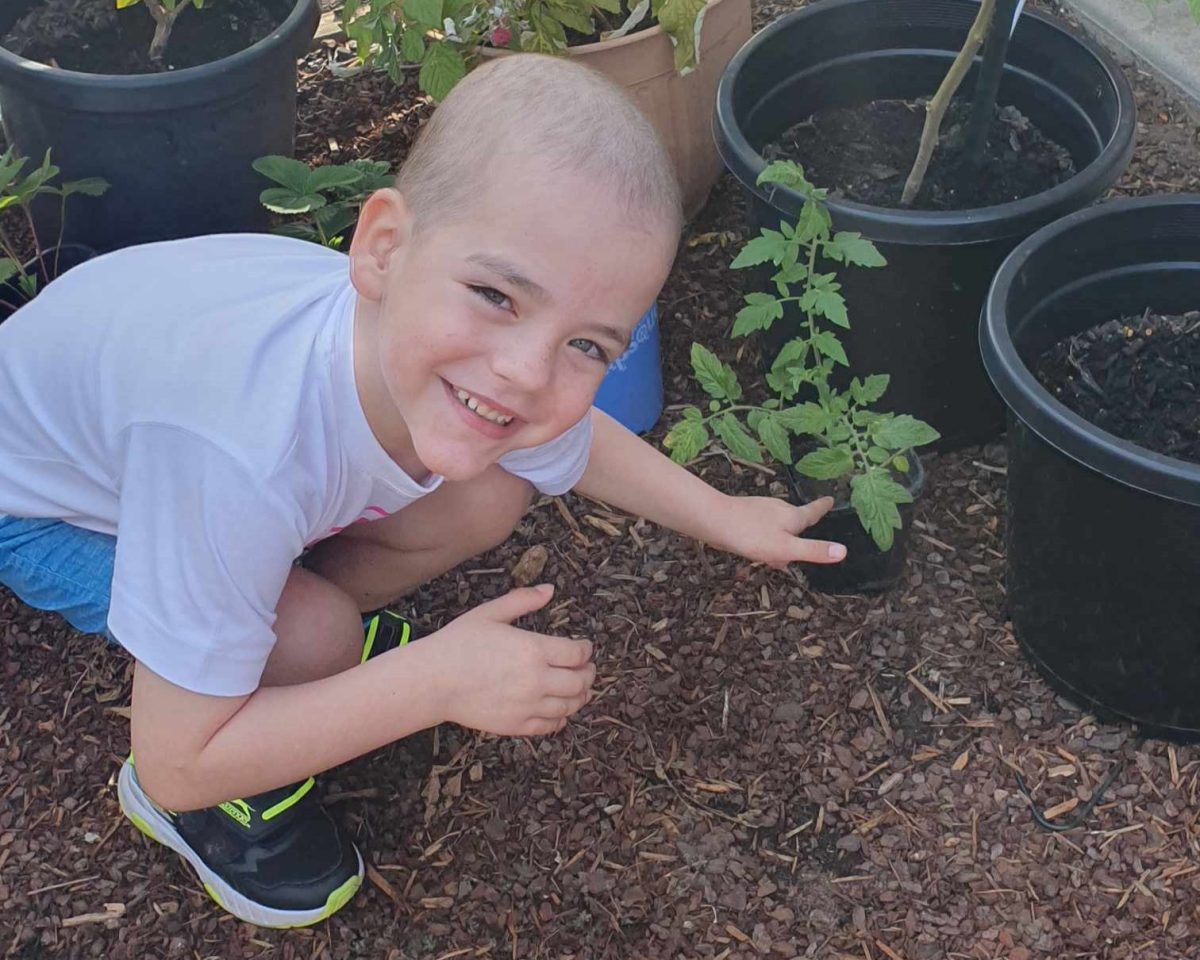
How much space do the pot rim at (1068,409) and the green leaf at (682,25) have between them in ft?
Result: 2.56

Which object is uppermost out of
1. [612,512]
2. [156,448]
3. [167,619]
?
[156,448]

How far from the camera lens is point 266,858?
6.17 feet

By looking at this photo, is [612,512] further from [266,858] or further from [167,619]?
[167,619]

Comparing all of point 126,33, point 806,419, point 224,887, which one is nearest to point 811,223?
point 806,419

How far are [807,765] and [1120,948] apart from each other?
51cm

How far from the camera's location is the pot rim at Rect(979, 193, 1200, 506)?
5.18ft

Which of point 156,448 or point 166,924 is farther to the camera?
point 166,924

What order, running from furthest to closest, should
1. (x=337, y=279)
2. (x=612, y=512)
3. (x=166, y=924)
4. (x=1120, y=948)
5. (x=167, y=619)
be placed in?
(x=612, y=512) → (x=166, y=924) → (x=1120, y=948) → (x=337, y=279) → (x=167, y=619)

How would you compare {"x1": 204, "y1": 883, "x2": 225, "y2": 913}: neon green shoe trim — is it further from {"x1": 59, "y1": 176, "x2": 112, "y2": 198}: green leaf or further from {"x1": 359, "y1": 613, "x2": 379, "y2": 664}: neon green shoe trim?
{"x1": 59, "y1": 176, "x2": 112, "y2": 198}: green leaf

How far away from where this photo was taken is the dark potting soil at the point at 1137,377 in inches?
77.4

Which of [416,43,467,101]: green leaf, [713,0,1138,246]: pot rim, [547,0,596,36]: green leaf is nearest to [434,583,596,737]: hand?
[713,0,1138,246]: pot rim

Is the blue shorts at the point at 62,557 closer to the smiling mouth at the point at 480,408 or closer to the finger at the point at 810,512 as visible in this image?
the smiling mouth at the point at 480,408

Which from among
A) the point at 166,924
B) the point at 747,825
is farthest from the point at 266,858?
the point at 747,825

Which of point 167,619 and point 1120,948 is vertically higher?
point 167,619
